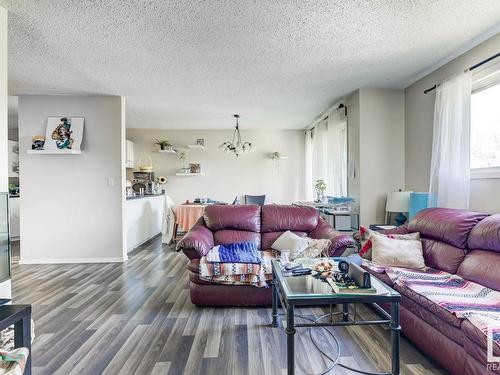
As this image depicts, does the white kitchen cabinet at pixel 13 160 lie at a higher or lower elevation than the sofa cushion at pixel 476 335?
higher

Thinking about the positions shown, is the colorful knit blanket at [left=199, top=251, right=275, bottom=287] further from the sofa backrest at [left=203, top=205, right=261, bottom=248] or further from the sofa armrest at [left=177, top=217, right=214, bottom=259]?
the sofa backrest at [left=203, top=205, right=261, bottom=248]

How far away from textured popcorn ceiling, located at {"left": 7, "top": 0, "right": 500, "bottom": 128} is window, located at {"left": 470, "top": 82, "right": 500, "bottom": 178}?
22.0 inches

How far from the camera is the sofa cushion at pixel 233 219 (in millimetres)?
3326

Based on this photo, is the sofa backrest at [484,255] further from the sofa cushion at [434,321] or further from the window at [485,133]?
the window at [485,133]

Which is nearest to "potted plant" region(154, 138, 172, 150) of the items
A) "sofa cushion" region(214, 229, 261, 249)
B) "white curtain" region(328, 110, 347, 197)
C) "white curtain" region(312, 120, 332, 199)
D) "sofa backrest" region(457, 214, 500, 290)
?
"white curtain" region(312, 120, 332, 199)

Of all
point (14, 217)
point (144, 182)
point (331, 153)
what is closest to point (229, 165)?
point (144, 182)

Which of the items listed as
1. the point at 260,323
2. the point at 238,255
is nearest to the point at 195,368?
the point at 260,323

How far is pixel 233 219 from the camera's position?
→ 3336 millimetres

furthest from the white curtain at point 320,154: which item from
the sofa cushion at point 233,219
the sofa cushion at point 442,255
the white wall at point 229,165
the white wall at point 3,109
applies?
the white wall at point 3,109

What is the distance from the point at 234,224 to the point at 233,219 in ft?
0.20

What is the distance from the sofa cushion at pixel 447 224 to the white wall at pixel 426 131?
0.41 m

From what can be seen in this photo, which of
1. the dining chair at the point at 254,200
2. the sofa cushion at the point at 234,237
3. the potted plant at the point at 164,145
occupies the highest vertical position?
the potted plant at the point at 164,145

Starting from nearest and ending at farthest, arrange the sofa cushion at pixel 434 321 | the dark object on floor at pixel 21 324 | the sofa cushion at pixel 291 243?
the dark object on floor at pixel 21 324
the sofa cushion at pixel 434 321
the sofa cushion at pixel 291 243

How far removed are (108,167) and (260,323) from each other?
330 cm
